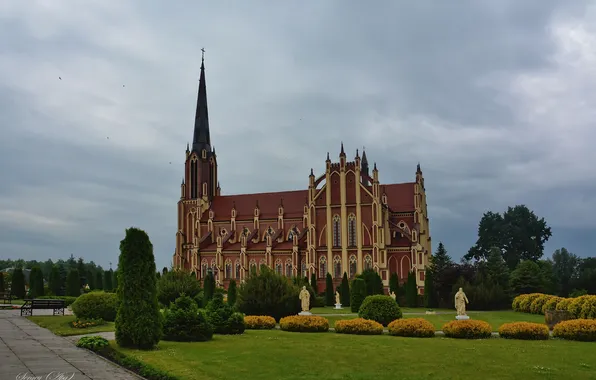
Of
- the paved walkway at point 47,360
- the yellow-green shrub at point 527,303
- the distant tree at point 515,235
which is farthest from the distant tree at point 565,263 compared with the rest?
the paved walkway at point 47,360

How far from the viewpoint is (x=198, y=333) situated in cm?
2058

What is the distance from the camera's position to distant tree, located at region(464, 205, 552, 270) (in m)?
86.9

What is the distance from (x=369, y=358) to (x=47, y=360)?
9283mm

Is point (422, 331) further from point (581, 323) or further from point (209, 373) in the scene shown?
point (209, 373)

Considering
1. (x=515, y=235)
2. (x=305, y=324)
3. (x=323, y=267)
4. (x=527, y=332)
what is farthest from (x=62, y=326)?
(x=515, y=235)

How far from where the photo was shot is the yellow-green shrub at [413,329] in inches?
886

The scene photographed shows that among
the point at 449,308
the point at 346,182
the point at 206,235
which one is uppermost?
the point at 346,182

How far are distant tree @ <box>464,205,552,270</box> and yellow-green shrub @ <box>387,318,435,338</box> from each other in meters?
66.7

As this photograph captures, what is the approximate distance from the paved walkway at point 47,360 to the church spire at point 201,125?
61.2 m

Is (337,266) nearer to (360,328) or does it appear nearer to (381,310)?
(381,310)

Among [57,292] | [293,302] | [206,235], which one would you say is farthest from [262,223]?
[293,302]

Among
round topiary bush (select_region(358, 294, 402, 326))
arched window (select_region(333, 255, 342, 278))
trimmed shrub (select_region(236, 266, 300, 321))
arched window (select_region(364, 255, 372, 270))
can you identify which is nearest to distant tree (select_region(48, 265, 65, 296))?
arched window (select_region(333, 255, 342, 278))

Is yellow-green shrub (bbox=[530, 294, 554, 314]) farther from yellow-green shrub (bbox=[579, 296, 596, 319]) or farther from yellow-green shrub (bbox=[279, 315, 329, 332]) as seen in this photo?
yellow-green shrub (bbox=[279, 315, 329, 332])

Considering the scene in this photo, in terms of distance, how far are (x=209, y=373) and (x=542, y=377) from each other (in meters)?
8.24
